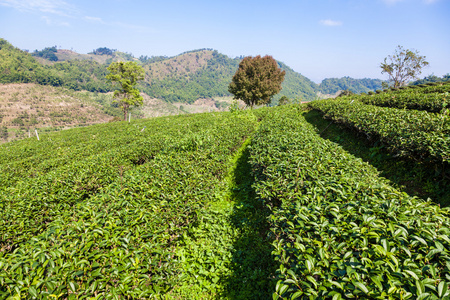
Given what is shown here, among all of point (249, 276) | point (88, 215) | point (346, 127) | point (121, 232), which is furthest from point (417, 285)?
point (346, 127)

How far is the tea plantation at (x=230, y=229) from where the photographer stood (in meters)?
2.01

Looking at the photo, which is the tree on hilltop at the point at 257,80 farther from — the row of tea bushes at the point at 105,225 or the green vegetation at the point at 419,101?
the row of tea bushes at the point at 105,225

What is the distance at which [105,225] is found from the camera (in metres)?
2.96

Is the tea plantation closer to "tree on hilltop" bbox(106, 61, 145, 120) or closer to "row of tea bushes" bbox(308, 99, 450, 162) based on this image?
"row of tea bushes" bbox(308, 99, 450, 162)

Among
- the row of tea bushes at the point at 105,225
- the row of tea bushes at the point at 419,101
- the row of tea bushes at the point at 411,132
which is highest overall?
the row of tea bushes at the point at 419,101

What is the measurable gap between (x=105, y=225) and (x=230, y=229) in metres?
3.35

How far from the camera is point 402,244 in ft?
7.09

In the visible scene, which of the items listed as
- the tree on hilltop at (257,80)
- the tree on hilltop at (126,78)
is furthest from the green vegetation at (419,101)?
the tree on hilltop at (126,78)

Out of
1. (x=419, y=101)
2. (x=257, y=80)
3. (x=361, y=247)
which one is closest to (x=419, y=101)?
(x=419, y=101)

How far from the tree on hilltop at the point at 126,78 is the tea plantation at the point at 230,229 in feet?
126

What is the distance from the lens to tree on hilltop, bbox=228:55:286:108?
116 ft

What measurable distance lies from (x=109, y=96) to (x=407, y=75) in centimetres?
19972

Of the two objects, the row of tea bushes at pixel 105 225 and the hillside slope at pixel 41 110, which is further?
the hillside slope at pixel 41 110

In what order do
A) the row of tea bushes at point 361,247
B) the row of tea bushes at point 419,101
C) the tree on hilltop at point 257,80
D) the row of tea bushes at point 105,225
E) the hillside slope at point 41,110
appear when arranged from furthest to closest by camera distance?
the hillside slope at point 41,110 < the tree on hilltop at point 257,80 < the row of tea bushes at point 419,101 < the row of tea bushes at point 105,225 < the row of tea bushes at point 361,247
